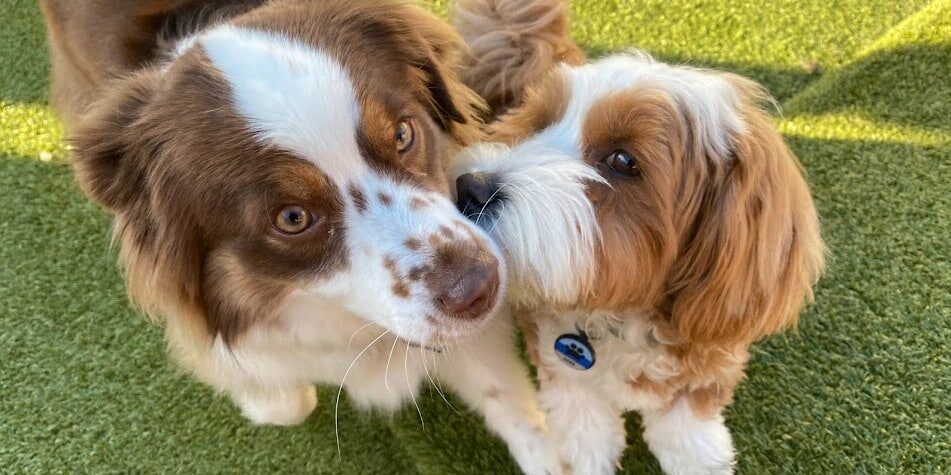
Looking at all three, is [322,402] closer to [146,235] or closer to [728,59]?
[146,235]

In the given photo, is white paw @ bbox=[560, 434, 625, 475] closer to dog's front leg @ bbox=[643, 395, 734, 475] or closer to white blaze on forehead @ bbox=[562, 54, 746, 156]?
dog's front leg @ bbox=[643, 395, 734, 475]

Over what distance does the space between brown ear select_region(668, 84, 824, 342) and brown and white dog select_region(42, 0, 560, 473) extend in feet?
1.59

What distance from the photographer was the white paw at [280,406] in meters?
2.11

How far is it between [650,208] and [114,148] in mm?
1125

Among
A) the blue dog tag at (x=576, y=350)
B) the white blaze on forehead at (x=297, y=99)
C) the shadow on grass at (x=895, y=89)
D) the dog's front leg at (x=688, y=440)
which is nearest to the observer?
the white blaze on forehead at (x=297, y=99)

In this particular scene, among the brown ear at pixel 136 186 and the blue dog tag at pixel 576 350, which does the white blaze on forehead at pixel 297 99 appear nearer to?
the brown ear at pixel 136 186

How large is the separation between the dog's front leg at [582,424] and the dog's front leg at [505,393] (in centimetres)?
7

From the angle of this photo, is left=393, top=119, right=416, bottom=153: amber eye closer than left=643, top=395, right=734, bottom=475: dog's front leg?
A: Yes

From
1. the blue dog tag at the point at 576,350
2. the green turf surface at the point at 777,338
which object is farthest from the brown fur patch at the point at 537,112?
the green turf surface at the point at 777,338

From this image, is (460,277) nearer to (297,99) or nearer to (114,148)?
(297,99)

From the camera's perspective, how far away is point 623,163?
1.51 m

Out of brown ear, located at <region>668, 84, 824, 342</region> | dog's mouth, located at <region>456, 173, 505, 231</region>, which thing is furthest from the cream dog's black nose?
brown ear, located at <region>668, 84, 824, 342</region>

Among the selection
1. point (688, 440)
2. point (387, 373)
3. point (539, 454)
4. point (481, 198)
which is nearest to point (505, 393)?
point (539, 454)

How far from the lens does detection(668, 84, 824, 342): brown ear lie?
1.52m
